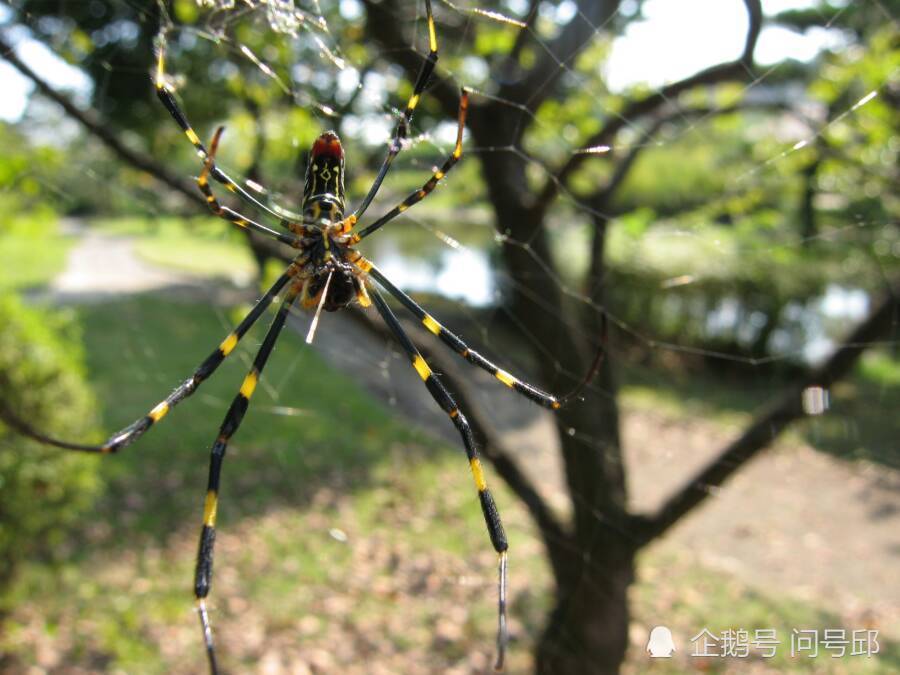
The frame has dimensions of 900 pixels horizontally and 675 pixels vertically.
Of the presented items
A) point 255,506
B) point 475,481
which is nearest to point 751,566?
point 255,506

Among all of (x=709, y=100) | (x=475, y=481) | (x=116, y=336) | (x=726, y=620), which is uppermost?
(x=116, y=336)

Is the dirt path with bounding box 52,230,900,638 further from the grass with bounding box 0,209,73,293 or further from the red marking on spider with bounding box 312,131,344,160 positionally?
the grass with bounding box 0,209,73,293

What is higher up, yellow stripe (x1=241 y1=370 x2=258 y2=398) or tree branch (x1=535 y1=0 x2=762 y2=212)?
tree branch (x1=535 y1=0 x2=762 y2=212)

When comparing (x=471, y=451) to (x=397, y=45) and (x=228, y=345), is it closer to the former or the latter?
(x=228, y=345)

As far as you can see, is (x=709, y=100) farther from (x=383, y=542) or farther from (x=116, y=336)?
(x=116, y=336)

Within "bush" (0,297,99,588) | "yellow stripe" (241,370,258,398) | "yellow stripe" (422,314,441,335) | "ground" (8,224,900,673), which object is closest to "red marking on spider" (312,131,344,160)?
"yellow stripe" (422,314,441,335)

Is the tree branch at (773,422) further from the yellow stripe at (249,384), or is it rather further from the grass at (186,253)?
the grass at (186,253)

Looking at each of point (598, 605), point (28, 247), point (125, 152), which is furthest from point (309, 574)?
point (28, 247)

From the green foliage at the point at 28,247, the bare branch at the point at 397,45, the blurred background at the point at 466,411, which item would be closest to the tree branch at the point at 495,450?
the blurred background at the point at 466,411
